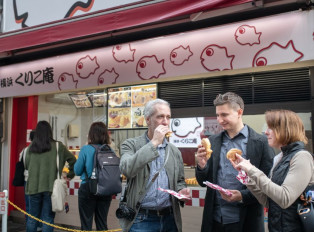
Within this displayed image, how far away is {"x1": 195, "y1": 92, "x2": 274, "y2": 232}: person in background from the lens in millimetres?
2721

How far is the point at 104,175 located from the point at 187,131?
1588mm

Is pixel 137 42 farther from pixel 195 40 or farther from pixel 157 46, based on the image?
pixel 195 40

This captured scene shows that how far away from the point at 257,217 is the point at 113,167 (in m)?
2.41

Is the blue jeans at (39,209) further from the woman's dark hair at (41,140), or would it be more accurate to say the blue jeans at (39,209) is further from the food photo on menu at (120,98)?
the food photo on menu at (120,98)

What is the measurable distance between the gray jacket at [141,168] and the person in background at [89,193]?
2.05 meters

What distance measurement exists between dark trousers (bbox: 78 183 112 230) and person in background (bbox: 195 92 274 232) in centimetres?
234

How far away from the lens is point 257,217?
110 inches

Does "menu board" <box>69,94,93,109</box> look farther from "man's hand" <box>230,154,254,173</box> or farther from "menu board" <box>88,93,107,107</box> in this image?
"man's hand" <box>230,154,254,173</box>

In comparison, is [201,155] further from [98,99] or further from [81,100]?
[81,100]

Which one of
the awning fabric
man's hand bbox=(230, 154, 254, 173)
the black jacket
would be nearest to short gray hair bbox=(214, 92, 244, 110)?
the black jacket

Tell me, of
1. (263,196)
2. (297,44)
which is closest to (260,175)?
(263,196)

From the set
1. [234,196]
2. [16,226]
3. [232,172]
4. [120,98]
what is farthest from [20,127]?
[234,196]

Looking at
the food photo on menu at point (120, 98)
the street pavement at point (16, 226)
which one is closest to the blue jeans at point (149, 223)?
the food photo on menu at point (120, 98)

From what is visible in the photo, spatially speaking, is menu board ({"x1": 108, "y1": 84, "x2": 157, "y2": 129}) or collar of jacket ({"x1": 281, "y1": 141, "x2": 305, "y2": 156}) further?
menu board ({"x1": 108, "y1": 84, "x2": 157, "y2": 129})
